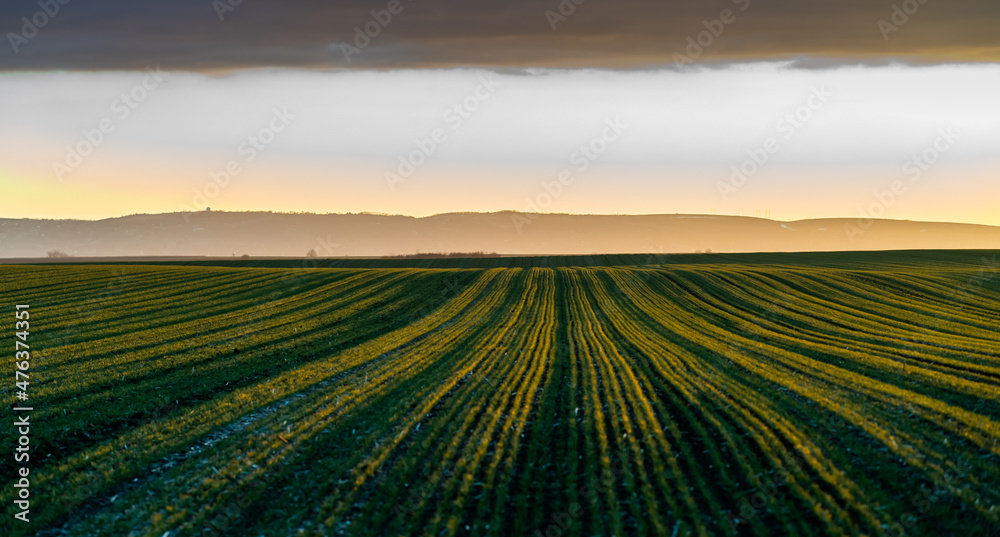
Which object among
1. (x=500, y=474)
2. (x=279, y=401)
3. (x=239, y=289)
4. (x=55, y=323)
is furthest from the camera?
(x=239, y=289)

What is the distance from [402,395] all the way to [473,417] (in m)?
3.40

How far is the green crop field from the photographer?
9.88m

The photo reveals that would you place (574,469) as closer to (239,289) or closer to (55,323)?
(55,323)

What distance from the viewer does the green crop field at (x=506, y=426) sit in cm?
988

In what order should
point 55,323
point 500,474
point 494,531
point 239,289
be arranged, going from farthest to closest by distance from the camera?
point 239,289 < point 55,323 < point 500,474 < point 494,531

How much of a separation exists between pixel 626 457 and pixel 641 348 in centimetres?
1361

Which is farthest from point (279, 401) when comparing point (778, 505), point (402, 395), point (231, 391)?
point (778, 505)

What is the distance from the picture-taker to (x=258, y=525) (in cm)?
974

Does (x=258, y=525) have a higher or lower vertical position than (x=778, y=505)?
lower

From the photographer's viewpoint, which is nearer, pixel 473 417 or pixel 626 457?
pixel 626 457

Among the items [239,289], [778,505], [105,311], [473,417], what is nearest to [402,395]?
[473,417]

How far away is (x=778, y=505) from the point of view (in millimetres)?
9820

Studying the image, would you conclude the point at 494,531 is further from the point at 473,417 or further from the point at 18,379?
the point at 18,379

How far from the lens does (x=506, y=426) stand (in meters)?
14.2
